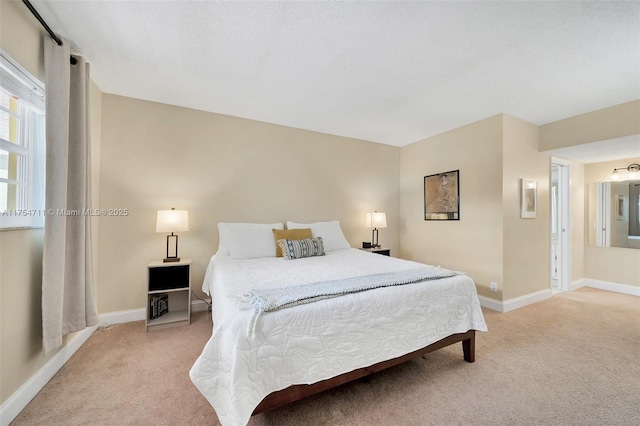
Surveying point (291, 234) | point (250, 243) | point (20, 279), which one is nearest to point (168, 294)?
point (250, 243)

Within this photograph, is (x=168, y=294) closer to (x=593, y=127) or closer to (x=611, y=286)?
(x=593, y=127)

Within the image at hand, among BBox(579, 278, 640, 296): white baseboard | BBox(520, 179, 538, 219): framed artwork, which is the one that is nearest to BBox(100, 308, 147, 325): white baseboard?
BBox(520, 179, 538, 219): framed artwork

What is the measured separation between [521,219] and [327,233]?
251cm

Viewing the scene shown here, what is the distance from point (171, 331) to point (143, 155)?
75.7 inches

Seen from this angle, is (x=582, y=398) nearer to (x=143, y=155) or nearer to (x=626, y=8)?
(x=626, y=8)

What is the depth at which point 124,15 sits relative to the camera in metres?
1.65

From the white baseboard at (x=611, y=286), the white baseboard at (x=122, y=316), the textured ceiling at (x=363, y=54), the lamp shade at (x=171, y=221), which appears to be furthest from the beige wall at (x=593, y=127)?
the white baseboard at (x=122, y=316)

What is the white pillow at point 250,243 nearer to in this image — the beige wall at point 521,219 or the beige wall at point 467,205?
the beige wall at point 467,205

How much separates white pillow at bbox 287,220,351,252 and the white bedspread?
1.13m

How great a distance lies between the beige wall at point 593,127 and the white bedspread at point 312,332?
107 inches

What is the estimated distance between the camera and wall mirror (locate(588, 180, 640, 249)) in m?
3.72

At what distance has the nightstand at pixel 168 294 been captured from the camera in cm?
252

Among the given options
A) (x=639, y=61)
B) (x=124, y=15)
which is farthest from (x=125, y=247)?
(x=639, y=61)

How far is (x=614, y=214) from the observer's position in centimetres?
392
